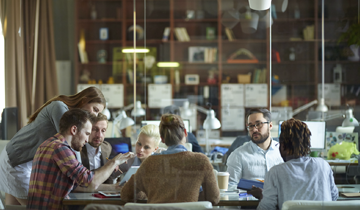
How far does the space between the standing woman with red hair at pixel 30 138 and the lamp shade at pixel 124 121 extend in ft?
0.90

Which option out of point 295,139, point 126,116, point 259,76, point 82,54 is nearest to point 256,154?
point 295,139

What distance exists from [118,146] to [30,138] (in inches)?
19.0

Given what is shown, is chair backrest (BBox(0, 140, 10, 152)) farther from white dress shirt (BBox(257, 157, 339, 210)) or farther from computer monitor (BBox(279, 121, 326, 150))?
computer monitor (BBox(279, 121, 326, 150))

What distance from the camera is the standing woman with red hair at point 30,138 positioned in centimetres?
189

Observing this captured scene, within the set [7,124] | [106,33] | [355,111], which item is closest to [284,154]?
[355,111]

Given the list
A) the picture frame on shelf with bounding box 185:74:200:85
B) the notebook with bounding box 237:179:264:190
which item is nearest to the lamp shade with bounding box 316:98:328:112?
the notebook with bounding box 237:179:264:190

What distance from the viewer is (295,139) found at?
169cm

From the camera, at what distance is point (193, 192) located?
172 centimetres

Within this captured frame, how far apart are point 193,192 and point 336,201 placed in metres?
0.65

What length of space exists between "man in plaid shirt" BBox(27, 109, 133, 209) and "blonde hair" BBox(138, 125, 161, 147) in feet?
0.79

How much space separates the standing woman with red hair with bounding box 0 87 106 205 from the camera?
6.22 feet

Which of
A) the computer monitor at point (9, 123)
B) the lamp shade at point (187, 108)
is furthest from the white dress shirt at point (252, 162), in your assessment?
the computer monitor at point (9, 123)

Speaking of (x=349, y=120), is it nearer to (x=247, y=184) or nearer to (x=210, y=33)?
(x=247, y=184)

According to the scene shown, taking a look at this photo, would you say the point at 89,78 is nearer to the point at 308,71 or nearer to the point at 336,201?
the point at 336,201
